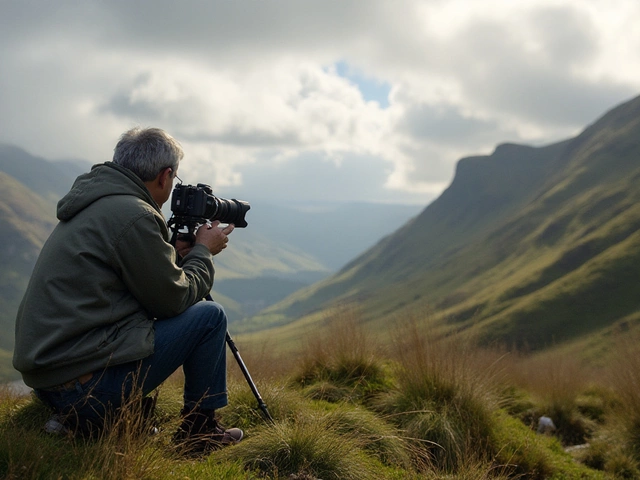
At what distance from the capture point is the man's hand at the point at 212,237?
4.27m

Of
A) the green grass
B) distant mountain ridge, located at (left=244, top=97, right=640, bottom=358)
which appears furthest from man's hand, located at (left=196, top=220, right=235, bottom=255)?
distant mountain ridge, located at (left=244, top=97, right=640, bottom=358)

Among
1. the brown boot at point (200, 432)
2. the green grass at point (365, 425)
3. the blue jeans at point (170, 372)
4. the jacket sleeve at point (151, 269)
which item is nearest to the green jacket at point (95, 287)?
the jacket sleeve at point (151, 269)

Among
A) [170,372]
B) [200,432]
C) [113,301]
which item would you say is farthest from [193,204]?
[200,432]

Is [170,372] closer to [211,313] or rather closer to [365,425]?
[211,313]

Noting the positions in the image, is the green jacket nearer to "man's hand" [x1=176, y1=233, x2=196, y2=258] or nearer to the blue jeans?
the blue jeans

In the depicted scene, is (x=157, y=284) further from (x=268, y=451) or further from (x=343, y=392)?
(x=343, y=392)

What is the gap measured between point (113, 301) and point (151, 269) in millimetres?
332

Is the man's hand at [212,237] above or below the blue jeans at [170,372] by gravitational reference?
above

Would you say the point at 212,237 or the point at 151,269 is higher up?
the point at 212,237

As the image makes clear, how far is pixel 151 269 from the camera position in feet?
11.4

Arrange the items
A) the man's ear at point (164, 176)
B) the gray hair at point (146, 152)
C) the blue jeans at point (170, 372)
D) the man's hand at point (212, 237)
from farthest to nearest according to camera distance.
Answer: the man's hand at point (212, 237), the man's ear at point (164, 176), the gray hair at point (146, 152), the blue jeans at point (170, 372)

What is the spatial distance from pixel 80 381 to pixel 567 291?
331 ft

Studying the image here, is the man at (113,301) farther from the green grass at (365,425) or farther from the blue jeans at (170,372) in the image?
the green grass at (365,425)

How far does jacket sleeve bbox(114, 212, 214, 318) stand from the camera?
3.42 metres
